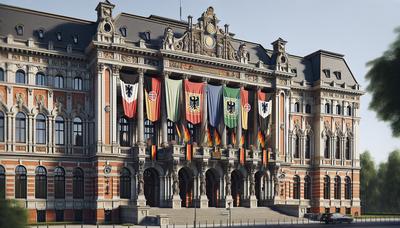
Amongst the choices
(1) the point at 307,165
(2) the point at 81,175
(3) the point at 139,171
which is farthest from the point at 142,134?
(1) the point at 307,165

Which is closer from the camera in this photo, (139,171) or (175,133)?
(139,171)

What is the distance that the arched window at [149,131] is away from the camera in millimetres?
71500

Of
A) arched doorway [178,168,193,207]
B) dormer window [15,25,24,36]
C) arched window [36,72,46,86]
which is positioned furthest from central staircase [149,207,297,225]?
dormer window [15,25,24,36]

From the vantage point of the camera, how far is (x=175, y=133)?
71875 millimetres

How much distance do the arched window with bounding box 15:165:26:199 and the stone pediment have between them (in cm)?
2591

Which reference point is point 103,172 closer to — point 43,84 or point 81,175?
point 81,175

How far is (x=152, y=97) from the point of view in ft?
228

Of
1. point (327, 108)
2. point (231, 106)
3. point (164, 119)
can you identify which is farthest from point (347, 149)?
point (164, 119)

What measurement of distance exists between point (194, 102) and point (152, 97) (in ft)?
21.8

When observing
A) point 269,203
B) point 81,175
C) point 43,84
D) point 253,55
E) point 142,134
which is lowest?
point 269,203

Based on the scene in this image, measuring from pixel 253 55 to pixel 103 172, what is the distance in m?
33.9

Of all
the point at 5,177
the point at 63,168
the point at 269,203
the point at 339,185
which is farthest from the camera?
the point at 339,185

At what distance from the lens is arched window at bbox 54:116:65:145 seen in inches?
2623

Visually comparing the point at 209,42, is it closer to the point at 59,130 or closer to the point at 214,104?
the point at 214,104
